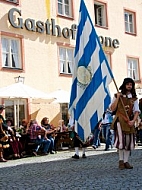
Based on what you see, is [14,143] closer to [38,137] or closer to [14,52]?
[38,137]

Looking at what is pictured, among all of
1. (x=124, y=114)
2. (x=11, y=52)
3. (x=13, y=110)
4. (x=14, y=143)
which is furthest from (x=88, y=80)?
(x=11, y=52)

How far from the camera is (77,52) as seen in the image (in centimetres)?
994

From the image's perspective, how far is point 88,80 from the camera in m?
9.59

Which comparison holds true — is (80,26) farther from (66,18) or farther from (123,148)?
(66,18)

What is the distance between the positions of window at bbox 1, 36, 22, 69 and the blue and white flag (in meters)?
7.93

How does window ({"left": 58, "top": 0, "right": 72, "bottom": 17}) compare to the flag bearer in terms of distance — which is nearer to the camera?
the flag bearer

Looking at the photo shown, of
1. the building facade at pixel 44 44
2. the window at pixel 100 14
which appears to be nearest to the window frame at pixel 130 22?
the building facade at pixel 44 44

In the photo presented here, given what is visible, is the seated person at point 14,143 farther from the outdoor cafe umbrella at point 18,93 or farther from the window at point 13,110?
the window at point 13,110

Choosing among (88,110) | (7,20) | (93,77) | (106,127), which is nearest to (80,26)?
(93,77)

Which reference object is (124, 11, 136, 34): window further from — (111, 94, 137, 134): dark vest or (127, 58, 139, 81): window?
(111, 94, 137, 134): dark vest

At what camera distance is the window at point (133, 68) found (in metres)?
23.7

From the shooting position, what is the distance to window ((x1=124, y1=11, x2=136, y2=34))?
2394 centimetres

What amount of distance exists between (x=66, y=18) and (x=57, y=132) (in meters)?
6.75

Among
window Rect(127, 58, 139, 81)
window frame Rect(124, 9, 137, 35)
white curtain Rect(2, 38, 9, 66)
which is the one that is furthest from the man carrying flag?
window frame Rect(124, 9, 137, 35)
